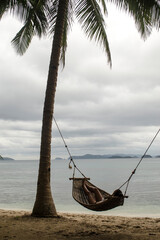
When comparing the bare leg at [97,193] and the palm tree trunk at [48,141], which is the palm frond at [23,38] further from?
the bare leg at [97,193]

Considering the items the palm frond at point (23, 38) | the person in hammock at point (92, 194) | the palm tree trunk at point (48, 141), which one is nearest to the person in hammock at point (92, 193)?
the person in hammock at point (92, 194)

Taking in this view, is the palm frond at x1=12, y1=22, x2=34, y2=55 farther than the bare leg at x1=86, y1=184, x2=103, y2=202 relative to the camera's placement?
Yes

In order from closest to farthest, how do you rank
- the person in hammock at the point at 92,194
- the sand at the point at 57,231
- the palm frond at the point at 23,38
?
1. the sand at the point at 57,231
2. the person in hammock at the point at 92,194
3. the palm frond at the point at 23,38

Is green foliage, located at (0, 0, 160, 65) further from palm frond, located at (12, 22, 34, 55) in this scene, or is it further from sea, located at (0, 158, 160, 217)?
sea, located at (0, 158, 160, 217)

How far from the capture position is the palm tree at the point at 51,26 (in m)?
6.05

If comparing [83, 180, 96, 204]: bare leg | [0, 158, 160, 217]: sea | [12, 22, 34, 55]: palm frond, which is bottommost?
[0, 158, 160, 217]: sea

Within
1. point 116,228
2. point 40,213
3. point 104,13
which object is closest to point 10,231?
point 40,213

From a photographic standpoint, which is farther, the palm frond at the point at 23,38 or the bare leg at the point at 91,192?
the palm frond at the point at 23,38

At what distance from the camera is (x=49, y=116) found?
6238 mm

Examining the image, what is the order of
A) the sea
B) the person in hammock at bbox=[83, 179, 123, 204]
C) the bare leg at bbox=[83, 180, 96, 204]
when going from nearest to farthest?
the bare leg at bbox=[83, 180, 96, 204] → the person in hammock at bbox=[83, 179, 123, 204] → the sea

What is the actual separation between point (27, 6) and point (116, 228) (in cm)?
588

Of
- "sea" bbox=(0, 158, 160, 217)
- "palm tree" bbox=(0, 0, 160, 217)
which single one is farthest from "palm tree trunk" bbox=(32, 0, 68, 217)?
"sea" bbox=(0, 158, 160, 217)

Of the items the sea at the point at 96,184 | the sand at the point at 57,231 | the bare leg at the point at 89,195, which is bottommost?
the sea at the point at 96,184

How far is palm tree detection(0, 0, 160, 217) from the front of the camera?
238 inches
